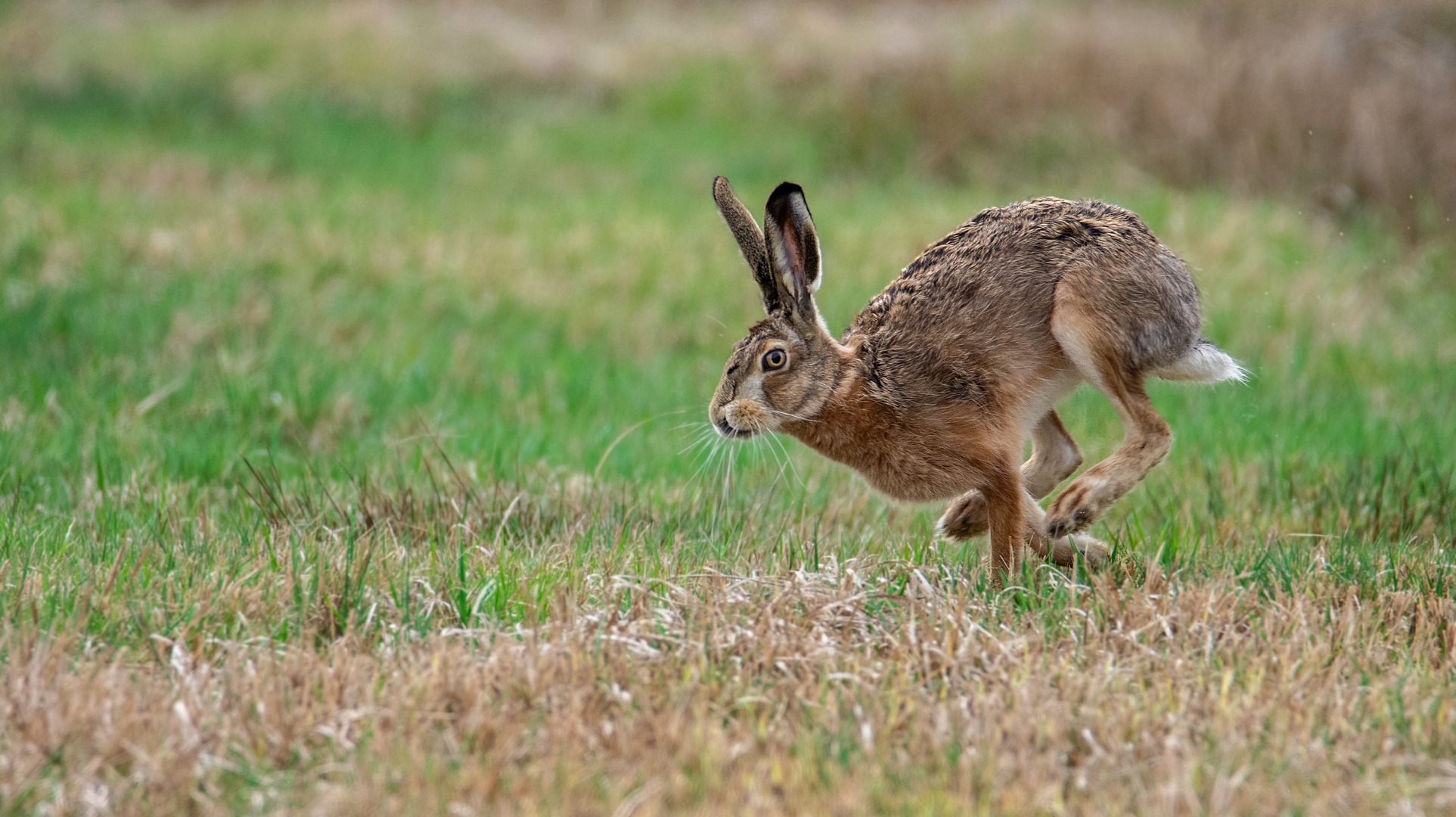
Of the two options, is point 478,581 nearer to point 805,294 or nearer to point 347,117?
point 805,294

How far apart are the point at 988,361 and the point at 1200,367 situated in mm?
766

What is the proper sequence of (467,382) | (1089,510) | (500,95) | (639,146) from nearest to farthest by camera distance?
(1089,510) → (467,382) → (639,146) → (500,95)

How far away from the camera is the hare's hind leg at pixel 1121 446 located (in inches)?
186

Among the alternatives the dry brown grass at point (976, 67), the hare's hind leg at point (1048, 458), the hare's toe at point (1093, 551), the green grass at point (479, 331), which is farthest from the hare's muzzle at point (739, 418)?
the dry brown grass at point (976, 67)

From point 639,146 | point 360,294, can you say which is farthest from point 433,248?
point 639,146

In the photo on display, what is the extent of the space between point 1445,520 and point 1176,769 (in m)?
3.08

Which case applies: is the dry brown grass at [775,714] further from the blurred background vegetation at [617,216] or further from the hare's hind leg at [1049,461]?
the blurred background vegetation at [617,216]

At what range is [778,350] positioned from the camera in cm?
485

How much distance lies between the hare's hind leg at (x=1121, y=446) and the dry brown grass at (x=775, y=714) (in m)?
0.55

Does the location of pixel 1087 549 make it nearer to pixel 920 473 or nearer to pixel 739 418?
pixel 920 473

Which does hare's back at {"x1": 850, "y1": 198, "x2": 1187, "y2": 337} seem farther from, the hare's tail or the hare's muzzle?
the hare's muzzle

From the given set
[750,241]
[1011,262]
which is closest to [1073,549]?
[1011,262]

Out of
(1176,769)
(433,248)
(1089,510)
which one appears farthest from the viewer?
(433,248)

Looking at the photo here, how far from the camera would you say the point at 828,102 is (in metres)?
17.1
